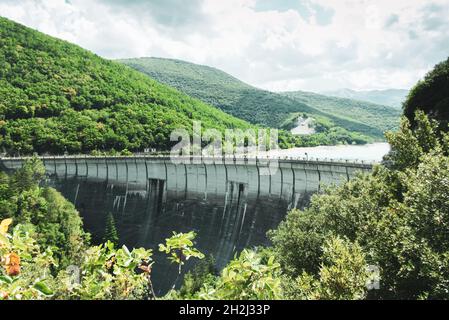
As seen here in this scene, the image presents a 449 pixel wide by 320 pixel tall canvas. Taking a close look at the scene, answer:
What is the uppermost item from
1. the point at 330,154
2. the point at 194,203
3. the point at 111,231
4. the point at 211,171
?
the point at 330,154

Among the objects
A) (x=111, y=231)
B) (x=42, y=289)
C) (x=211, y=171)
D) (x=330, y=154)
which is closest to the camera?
(x=42, y=289)

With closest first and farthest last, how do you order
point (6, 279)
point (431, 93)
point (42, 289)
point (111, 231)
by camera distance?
1. point (42, 289)
2. point (6, 279)
3. point (431, 93)
4. point (111, 231)

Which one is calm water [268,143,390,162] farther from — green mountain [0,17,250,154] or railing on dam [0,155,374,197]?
railing on dam [0,155,374,197]

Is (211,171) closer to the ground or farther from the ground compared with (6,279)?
closer to the ground

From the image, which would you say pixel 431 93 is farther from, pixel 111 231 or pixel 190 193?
pixel 111 231

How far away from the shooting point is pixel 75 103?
3465 inches

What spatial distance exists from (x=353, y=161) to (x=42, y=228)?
3516 centimetres

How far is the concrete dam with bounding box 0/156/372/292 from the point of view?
1576 inches

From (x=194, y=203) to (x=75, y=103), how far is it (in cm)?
5208

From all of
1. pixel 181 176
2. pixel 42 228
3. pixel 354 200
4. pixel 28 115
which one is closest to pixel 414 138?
pixel 354 200

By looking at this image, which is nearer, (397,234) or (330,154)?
(397,234)

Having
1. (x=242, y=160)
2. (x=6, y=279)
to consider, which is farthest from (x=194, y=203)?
(x=6, y=279)

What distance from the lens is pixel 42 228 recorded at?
1797 inches
